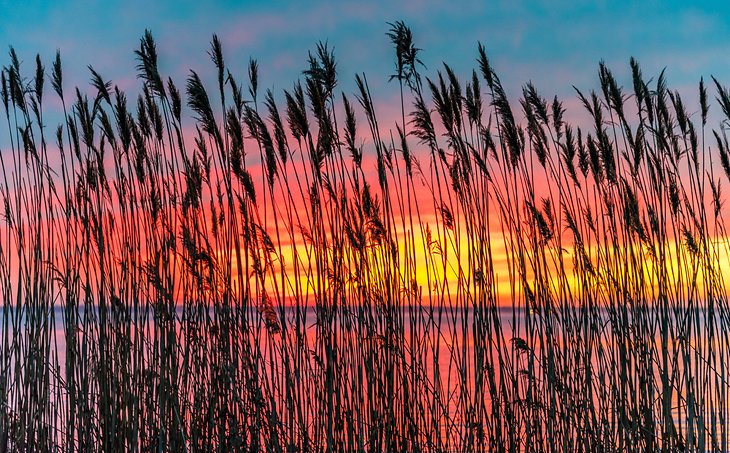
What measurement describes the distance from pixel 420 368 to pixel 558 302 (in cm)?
67

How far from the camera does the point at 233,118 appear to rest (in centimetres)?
314

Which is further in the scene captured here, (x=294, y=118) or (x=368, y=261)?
(x=368, y=261)

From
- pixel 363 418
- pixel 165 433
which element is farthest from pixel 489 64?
pixel 165 433

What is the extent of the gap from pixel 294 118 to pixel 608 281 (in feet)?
5.11

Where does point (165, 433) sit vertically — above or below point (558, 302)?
below

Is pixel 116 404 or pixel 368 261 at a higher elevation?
pixel 368 261

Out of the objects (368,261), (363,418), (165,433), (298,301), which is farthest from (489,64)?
(165,433)

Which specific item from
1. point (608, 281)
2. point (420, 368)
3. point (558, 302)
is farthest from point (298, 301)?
point (608, 281)

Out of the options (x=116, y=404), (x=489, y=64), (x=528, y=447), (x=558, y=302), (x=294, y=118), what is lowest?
(x=528, y=447)

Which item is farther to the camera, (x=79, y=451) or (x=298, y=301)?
(x=79, y=451)

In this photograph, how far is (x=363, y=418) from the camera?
10.5ft

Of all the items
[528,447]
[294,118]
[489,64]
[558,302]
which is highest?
[489,64]

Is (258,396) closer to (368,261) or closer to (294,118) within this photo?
(368,261)

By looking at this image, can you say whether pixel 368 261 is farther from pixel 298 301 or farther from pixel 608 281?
pixel 608 281
